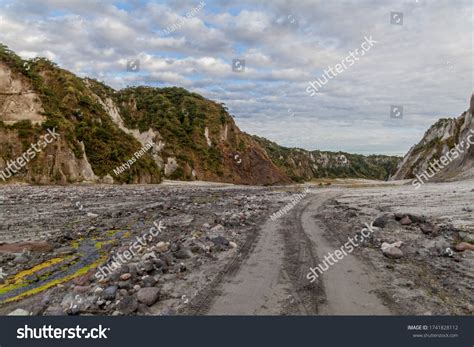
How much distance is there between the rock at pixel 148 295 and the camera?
6379 mm

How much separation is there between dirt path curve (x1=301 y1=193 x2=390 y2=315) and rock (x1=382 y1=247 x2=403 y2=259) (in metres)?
0.88

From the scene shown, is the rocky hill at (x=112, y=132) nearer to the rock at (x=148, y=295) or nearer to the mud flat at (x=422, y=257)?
the mud flat at (x=422, y=257)

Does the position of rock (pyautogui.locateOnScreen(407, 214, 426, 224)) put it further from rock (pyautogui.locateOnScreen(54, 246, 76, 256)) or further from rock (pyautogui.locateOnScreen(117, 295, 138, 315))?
rock (pyautogui.locateOnScreen(54, 246, 76, 256))

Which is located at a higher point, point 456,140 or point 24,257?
point 456,140

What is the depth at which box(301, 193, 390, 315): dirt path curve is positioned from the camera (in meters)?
6.02

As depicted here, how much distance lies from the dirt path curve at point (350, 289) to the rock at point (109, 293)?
12.2 feet

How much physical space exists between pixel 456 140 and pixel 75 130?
Result: 202ft

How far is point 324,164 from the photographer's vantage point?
16900 centimetres

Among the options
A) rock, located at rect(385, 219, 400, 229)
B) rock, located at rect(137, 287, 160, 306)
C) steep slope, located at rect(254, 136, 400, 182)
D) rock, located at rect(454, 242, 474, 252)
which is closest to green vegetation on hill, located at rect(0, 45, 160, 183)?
rock, located at rect(385, 219, 400, 229)
